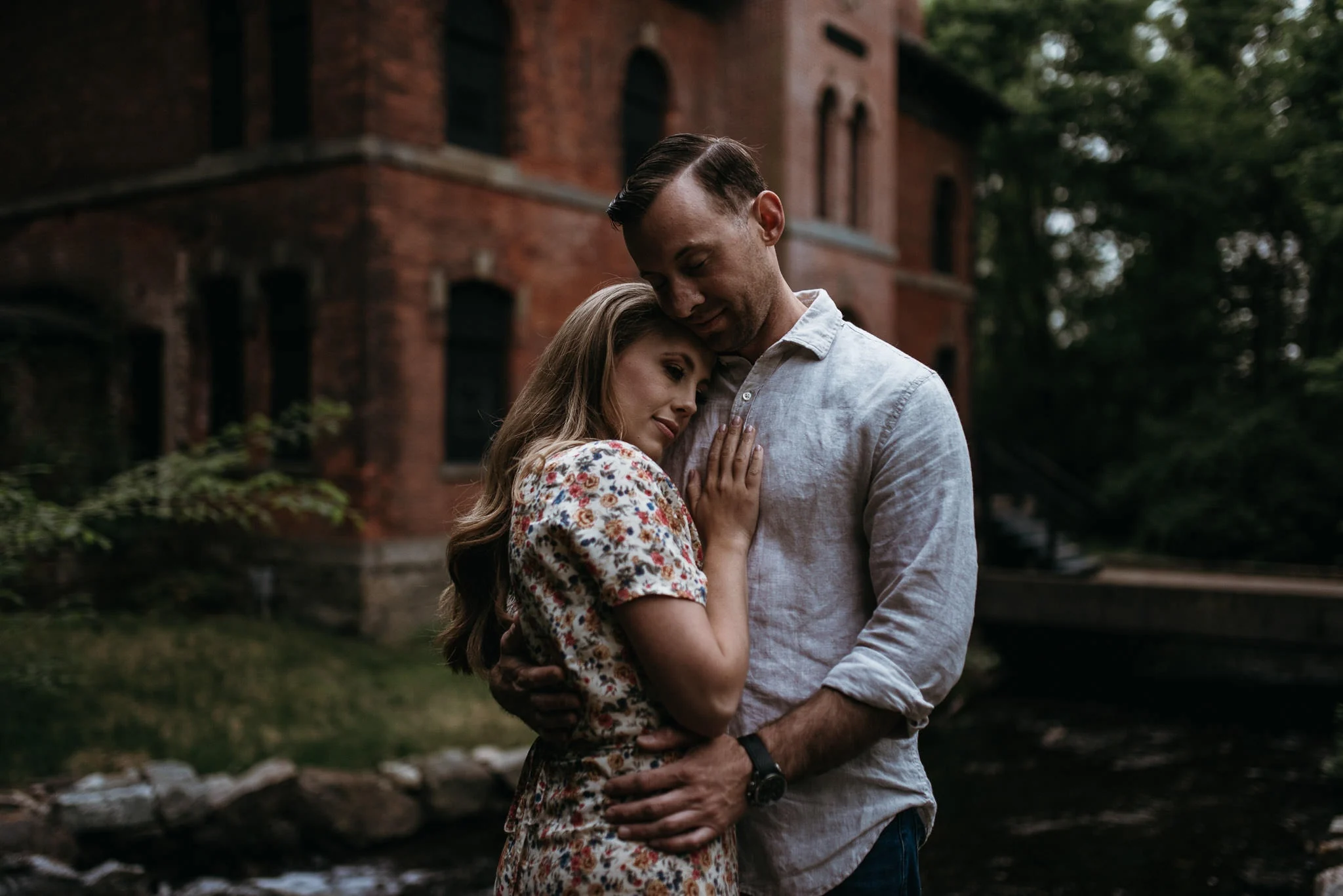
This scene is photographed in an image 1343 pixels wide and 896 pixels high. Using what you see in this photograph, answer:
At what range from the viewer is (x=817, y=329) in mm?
2168

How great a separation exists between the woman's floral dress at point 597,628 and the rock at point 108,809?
17.6 feet

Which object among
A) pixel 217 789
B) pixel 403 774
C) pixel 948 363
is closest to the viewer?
pixel 217 789

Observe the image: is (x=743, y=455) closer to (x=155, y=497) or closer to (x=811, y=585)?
(x=811, y=585)

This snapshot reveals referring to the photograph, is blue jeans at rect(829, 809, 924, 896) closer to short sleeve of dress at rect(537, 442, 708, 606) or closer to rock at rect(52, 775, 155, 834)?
short sleeve of dress at rect(537, 442, 708, 606)

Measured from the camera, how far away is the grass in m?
6.68

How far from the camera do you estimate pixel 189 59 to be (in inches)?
463

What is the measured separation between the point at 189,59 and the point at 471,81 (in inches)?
129

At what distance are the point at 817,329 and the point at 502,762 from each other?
19.9 feet

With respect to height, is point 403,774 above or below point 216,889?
above

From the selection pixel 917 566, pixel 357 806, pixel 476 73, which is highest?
pixel 476 73

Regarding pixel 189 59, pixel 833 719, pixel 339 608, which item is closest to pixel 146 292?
pixel 189 59

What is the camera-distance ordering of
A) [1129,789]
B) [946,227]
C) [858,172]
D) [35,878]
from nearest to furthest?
[35,878] < [1129,789] < [858,172] < [946,227]

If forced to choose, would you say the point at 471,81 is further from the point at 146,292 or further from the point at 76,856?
the point at 76,856

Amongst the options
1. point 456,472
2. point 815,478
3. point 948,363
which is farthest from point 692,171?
point 948,363
